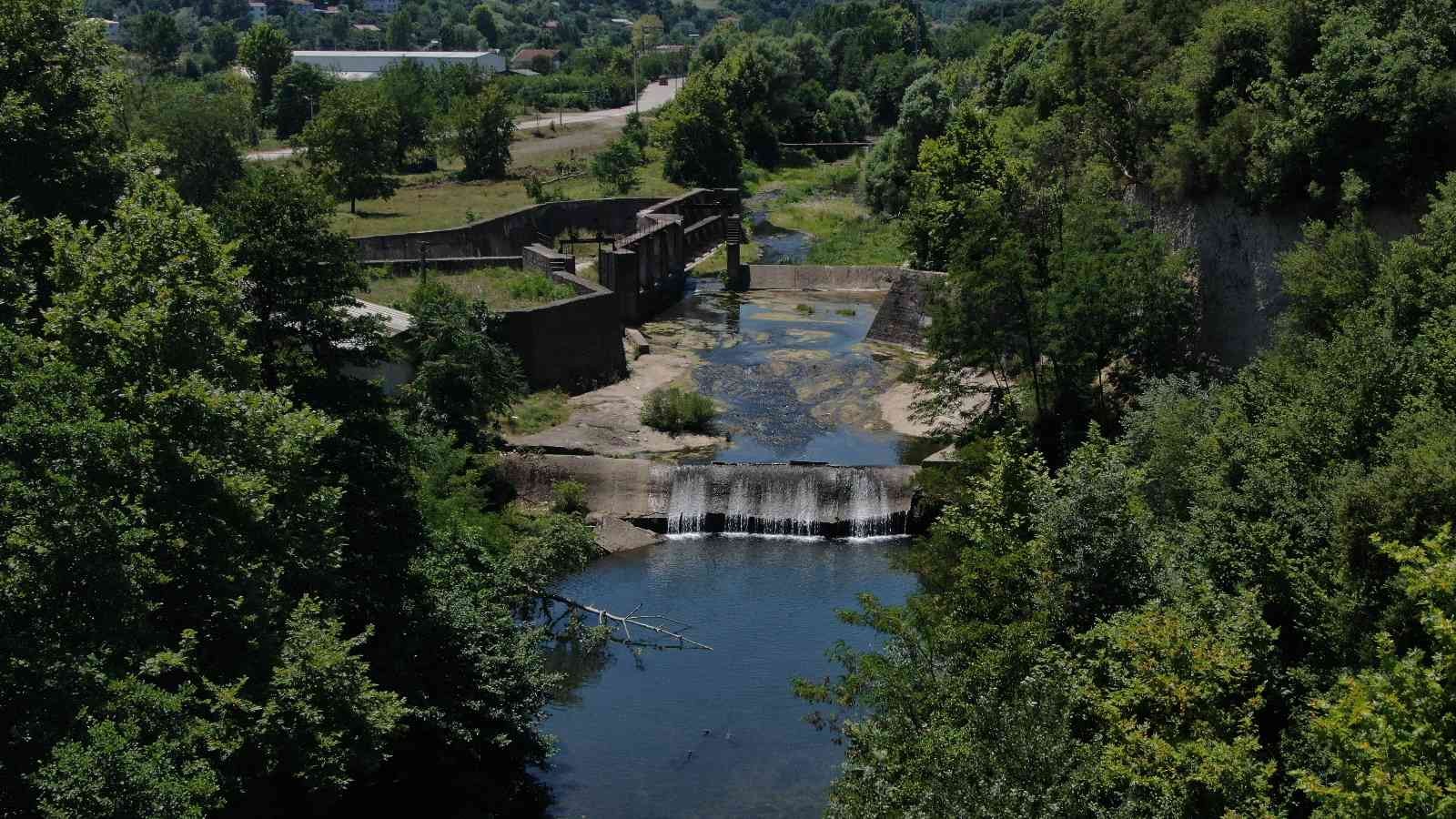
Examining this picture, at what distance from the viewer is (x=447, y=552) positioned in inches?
1154

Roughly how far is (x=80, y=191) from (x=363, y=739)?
1722 centimetres

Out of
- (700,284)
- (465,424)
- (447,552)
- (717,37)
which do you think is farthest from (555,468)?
(717,37)

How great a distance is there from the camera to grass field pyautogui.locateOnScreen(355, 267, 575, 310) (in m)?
53.7

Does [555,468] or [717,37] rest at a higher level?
[717,37]

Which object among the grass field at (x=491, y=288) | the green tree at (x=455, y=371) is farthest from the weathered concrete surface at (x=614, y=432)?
the grass field at (x=491, y=288)

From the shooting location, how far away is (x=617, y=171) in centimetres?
8969

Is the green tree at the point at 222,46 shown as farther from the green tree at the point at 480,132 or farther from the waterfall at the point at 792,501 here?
the waterfall at the point at 792,501

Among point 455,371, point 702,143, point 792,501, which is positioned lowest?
point 792,501

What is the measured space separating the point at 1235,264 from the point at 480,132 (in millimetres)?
60716

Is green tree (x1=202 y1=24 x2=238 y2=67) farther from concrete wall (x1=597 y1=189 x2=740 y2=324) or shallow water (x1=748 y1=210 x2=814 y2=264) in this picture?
concrete wall (x1=597 y1=189 x2=740 y2=324)

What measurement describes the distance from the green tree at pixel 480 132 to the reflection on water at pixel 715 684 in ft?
186

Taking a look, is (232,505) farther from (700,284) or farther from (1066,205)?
(700,284)

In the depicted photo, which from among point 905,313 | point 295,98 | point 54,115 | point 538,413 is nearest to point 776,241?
point 905,313

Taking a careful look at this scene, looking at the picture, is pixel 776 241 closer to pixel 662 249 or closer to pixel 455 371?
pixel 662 249
